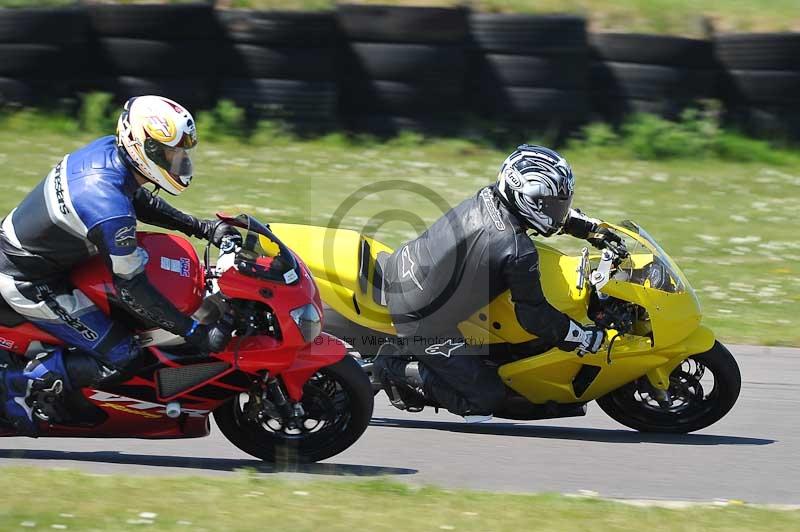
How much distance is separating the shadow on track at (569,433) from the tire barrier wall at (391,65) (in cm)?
721

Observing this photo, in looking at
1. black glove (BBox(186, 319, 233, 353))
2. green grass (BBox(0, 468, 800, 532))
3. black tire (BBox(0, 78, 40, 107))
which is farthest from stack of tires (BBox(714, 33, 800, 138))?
black glove (BBox(186, 319, 233, 353))

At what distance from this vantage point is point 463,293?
250 inches

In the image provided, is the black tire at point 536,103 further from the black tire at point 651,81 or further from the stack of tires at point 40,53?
the stack of tires at point 40,53

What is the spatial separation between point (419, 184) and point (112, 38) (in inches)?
156

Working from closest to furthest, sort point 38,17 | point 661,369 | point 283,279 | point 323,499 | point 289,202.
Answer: point 323,499, point 283,279, point 661,369, point 289,202, point 38,17

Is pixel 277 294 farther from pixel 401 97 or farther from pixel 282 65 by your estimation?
pixel 401 97

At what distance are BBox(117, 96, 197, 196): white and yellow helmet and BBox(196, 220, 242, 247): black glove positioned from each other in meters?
0.45

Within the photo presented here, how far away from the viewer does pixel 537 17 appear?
1340 cm

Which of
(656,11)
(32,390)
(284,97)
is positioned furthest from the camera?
(656,11)

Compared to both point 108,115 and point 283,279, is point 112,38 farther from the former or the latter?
point 283,279

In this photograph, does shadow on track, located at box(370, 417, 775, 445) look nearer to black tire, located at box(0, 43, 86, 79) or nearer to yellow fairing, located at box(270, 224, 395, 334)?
yellow fairing, located at box(270, 224, 395, 334)

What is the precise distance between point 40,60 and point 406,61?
4242 millimetres

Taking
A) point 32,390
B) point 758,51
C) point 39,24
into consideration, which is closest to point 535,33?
point 758,51

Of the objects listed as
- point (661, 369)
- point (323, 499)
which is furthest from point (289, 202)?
point (323, 499)
